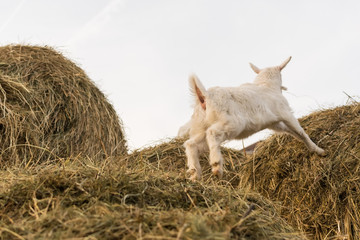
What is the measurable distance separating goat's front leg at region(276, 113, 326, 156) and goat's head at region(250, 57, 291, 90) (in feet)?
1.69

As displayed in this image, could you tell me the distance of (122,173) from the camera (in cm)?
269

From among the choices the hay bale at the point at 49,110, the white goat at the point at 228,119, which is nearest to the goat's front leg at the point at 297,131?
the white goat at the point at 228,119

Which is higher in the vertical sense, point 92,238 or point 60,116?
point 60,116

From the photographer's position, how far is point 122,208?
2254mm

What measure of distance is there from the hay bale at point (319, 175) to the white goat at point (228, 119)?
18 centimetres

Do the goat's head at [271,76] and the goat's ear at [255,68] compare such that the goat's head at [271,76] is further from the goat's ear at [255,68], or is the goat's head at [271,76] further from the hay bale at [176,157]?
the hay bale at [176,157]

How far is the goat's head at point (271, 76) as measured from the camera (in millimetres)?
5252

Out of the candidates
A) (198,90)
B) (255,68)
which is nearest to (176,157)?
(255,68)

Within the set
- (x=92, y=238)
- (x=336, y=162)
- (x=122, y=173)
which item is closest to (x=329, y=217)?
(x=336, y=162)

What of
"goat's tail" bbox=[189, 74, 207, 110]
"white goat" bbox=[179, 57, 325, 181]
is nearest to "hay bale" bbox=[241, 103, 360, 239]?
"white goat" bbox=[179, 57, 325, 181]

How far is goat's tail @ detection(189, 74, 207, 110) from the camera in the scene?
4.35m

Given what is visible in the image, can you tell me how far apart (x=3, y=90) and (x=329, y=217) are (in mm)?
3452

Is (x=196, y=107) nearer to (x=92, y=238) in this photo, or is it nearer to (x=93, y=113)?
(x=93, y=113)

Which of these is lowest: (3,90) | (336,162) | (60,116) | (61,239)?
(336,162)
